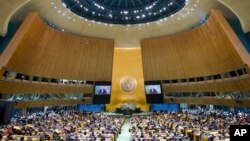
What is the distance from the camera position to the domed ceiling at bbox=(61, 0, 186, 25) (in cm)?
2939

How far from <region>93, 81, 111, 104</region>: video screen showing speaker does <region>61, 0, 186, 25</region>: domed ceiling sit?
1101 centimetres

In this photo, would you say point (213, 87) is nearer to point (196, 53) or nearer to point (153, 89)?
point (196, 53)

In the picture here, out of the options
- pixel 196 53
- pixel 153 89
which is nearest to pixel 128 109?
pixel 153 89

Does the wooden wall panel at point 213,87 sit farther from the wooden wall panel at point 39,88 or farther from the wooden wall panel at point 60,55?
the wooden wall panel at point 39,88

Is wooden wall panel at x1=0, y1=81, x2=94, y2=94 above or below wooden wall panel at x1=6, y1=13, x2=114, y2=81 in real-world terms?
below

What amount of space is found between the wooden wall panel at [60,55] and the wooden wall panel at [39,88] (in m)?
1.37

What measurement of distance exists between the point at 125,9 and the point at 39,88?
15693 mm

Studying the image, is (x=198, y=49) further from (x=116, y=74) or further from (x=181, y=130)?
(x=116, y=74)

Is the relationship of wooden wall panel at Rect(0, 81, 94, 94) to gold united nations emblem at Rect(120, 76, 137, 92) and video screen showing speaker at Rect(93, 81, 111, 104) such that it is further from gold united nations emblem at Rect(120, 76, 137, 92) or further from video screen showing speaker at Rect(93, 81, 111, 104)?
gold united nations emblem at Rect(120, 76, 137, 92)

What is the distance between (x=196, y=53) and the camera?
31703 millimetres

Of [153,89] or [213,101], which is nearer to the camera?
[213,101]

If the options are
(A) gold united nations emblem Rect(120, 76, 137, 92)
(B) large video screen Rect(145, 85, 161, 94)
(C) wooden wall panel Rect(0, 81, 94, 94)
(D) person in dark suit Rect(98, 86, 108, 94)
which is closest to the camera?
(C) wooden wall panel Rect(0, 81, 94, 94)

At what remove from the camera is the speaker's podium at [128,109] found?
40.4 m

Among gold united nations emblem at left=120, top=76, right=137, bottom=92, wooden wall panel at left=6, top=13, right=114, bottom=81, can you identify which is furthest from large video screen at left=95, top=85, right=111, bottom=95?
gold united nations emblem at left=120, top=76, right=137, bottom=92
